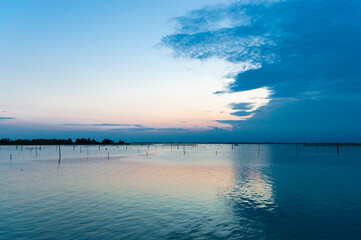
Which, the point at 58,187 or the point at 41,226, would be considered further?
the point at 58,187

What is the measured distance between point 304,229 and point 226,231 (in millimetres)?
6147

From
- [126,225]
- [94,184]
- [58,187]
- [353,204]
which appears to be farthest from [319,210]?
[58,187]

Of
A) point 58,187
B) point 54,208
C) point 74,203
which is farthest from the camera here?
point 58,187

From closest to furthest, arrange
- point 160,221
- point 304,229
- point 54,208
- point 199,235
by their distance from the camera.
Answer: point 199,235 < point 304,229 < point 160,221 < point 54,208

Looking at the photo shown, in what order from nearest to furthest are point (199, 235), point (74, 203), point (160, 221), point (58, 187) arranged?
point (199, 235)
point (160, 221)
point (74, 203)
point (58, 187)

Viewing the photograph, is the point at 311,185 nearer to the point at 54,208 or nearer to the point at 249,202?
the point at 249,202

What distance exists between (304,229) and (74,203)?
2196 cm

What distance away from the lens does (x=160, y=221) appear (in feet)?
68.0

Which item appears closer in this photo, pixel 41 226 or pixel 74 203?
pixel 41 226

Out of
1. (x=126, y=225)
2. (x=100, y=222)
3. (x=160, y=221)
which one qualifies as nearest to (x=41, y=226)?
(x=100, y=222)

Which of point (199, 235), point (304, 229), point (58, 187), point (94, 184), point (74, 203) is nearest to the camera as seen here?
point (199, 235)

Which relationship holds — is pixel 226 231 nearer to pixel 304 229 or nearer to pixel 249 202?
pixel 304 229

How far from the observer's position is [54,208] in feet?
80.4

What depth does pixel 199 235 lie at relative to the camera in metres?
17.6
